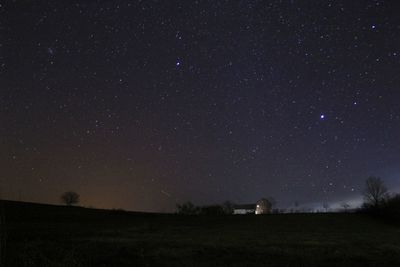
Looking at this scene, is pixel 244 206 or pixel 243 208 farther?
pixel 244 206

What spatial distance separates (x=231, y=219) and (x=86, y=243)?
3132 cm

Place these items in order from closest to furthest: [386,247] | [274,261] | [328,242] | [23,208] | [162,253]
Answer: [274,261], [162,253], [386,247], [328,242], [23,208]

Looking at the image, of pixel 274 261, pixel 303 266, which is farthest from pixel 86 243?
pixel 303 266

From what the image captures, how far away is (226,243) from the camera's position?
28.2 metres

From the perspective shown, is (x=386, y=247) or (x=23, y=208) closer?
(x=386, y=247)

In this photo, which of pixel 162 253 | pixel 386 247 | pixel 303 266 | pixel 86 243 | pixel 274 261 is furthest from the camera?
pixel 386 247

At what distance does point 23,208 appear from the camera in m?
53.3

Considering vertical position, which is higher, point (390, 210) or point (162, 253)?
point (390, 210)

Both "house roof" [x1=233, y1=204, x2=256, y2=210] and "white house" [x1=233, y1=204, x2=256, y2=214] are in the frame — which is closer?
"white house" [x1=233, y1=204, x2=256, y2=214]

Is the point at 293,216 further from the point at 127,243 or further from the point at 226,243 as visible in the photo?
the point at 127,243

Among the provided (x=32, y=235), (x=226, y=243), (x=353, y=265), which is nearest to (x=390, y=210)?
(x=226, y=243)

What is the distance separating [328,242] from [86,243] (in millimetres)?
15602

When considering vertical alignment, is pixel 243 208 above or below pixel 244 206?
below

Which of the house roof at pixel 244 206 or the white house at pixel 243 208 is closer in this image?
the white house at pixel 243 208
